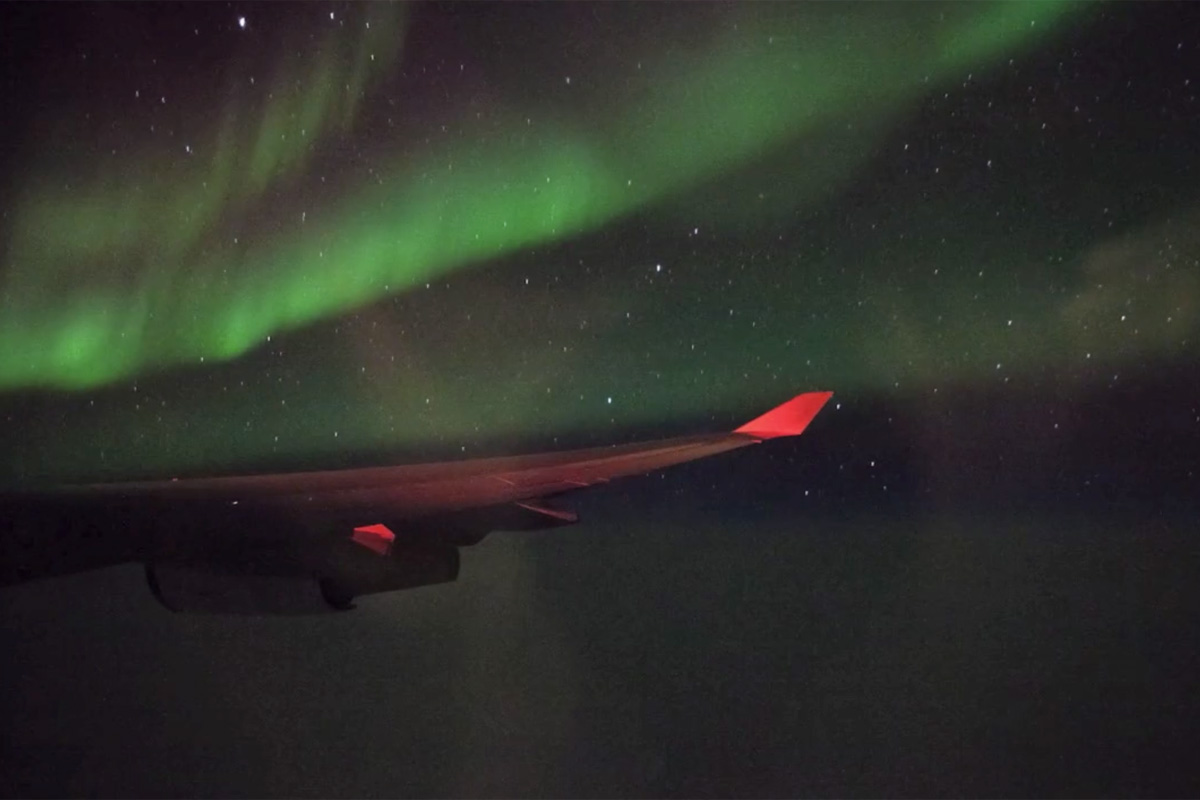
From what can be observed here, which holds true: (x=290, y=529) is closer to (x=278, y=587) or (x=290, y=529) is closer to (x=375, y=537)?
(x=375, y=537)

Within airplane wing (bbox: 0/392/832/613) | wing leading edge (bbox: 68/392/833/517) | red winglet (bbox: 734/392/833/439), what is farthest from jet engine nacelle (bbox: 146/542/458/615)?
red winglet (bbox: 734/392/833/439)

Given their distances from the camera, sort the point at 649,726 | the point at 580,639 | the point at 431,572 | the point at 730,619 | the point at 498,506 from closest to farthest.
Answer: the point at 498,506, the point at 431,572, the point at 649,726, the point at 580,639, the point at 730,619

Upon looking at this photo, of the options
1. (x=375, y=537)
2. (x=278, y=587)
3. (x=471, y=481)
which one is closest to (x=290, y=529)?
(x=375, y=537)

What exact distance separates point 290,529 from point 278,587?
14.4 inches

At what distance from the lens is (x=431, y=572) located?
2.40 m

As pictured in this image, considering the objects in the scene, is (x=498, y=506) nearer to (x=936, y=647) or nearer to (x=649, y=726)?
(x=649, y=726)

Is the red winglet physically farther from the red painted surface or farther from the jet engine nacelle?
the red painted surface

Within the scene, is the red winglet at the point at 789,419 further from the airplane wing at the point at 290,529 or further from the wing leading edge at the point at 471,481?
the airplane wing at the point at 290,529

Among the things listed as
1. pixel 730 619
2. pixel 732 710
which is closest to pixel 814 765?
pixel 732 710

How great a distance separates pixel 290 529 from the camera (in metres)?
1.82

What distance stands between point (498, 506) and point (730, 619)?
11.3 feet

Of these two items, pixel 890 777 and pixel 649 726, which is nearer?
pixel 890 777

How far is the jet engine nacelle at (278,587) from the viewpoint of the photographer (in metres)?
2.04

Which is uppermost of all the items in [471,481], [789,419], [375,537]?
[789,419]
